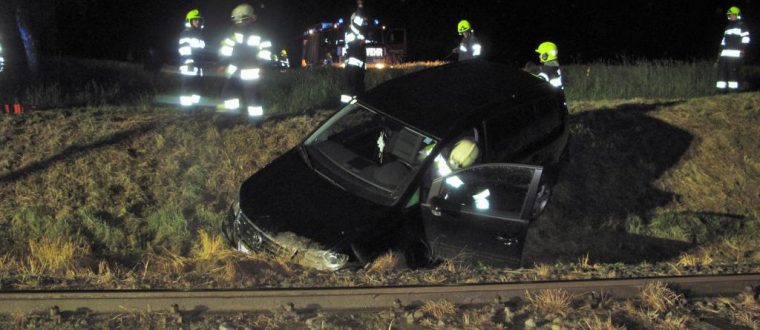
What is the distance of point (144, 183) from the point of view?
8.56 metres

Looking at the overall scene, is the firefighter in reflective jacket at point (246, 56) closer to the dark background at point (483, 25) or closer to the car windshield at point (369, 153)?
the car windshield at point (369, 153)

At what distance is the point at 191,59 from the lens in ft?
35.0

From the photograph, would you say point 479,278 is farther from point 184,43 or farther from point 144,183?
point 184,43

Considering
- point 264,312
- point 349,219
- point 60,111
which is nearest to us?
point 264,312

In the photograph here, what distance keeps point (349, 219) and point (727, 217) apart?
531 centimetres

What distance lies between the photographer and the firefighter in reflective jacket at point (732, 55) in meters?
13.2

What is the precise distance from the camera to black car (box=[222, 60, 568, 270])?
19.4ft

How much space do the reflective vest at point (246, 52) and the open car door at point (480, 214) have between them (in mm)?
4608

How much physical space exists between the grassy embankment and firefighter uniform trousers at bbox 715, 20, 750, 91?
7.08ft

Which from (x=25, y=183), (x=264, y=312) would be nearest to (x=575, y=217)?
(x=264, y=312)

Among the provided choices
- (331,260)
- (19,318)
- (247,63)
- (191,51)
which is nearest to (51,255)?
(19,318)

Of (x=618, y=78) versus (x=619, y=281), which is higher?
(x=618, y=78)

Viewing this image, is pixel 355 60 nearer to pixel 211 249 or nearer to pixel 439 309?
pixel 211 249

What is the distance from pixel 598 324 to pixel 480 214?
1690 mm
